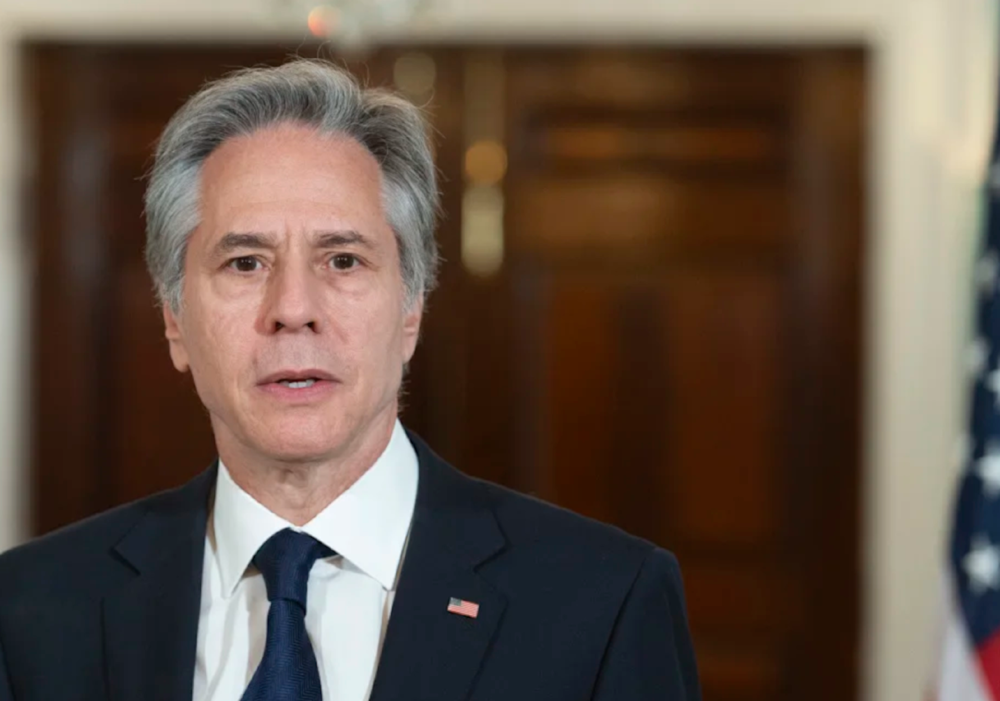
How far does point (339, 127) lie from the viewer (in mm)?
1566

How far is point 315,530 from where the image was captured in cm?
155

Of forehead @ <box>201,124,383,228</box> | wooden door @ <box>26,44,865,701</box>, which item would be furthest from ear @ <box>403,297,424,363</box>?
wooden door @ <box>26,44,865,701</box>

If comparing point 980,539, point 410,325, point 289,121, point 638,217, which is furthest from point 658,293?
point 289,121

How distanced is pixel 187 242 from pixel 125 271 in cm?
285

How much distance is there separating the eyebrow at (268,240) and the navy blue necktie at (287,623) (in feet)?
0.96

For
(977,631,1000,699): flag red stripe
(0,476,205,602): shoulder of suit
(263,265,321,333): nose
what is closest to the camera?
(263,265,321,333): nose

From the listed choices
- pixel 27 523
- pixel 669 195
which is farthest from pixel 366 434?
pixel 27 523

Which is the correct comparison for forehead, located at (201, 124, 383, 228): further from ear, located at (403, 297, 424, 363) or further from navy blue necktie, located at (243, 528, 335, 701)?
navy blue necktie, located at (243, 528, 335, 701)

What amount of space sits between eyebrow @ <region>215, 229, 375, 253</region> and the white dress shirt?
0.23 metres

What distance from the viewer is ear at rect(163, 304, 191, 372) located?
1624mm

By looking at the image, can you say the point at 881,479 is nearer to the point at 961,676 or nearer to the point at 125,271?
the point at 961,676

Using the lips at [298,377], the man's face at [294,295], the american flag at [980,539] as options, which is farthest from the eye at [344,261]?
the american flag at [980,539]

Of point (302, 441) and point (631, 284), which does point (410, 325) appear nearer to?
point (302, 441)

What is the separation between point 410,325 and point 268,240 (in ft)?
0.68
